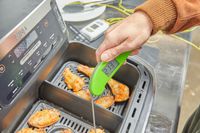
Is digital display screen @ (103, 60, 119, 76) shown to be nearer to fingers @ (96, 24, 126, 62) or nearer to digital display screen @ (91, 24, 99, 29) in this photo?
fingers @ (96, 24, 126, 62)

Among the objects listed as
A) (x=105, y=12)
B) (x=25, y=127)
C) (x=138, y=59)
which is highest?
(x=105, y=12)

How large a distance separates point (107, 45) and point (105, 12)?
56 cm

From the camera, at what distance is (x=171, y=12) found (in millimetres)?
724

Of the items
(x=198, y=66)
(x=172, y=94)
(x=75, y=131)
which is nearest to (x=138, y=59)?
(x=172, y=94)

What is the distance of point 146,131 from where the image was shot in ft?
2.43

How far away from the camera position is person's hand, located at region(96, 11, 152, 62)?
26.8 inches

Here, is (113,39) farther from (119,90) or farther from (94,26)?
(94,26)

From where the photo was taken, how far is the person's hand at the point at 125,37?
0.68 m

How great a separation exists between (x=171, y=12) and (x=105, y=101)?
313mm

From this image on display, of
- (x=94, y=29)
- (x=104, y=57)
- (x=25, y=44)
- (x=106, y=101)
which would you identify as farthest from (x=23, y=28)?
(x=94, y=29)

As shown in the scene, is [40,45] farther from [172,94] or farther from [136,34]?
[172,94]

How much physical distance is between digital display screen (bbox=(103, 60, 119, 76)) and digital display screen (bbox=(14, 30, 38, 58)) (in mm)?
212

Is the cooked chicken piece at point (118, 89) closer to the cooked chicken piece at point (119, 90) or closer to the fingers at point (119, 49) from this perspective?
the cooked chicken piece at point (119, 90)

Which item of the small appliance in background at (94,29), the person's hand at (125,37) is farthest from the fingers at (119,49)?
the small appliance in background at (94,29)
